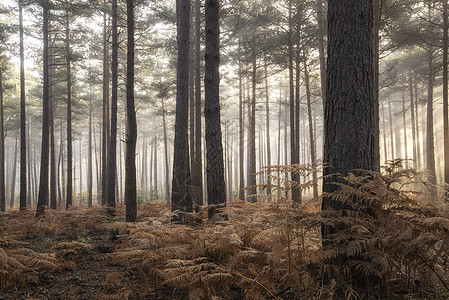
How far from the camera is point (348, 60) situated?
331 cm

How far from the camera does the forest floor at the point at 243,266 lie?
104 inches

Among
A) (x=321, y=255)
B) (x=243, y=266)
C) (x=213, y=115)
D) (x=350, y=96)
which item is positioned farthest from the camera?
(x=213, y=115)

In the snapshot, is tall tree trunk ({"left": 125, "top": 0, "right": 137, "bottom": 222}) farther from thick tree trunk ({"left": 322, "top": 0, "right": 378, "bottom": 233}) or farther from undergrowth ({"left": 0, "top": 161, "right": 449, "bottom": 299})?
thick tree trunk ({"left": 322, "top": 0, "right": 378, "bottom": 233})

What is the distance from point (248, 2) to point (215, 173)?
1502 cm

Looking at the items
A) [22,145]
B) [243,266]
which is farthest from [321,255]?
[22,145]

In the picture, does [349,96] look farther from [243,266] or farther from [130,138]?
[130,138]

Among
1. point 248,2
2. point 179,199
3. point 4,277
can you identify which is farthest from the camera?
point 248,2

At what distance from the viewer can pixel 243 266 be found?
3.66 m

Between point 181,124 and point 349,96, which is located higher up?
point 181,124

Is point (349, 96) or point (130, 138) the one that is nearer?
point (349, 96)

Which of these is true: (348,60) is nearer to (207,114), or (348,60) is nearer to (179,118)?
(207,114)

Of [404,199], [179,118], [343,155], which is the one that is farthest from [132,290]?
[179,118]

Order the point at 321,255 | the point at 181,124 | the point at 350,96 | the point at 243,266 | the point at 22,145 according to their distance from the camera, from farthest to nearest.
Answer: the point at 22,145 → the point at 181,124 → the point at 243,266 → the point at 350,96 → the point at 321,255

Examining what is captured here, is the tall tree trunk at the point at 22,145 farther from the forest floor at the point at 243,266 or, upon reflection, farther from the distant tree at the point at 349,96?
the distant tree at the point at 349,96
